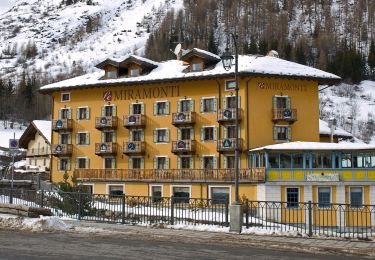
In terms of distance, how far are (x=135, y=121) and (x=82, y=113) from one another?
6.64 metres

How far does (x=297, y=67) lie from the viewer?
47.9m

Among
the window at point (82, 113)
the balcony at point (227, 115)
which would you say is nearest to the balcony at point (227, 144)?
the balcony at point (227, 115)

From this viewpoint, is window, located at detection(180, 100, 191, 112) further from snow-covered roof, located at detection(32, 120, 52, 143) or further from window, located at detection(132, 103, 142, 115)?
snow-covered roof, located at detection(32, 120, 52, 143)

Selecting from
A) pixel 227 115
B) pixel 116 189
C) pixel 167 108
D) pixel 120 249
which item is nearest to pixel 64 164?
pixel 116 189

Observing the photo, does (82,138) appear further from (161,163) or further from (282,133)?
(282,133)

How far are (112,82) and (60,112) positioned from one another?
7.19m

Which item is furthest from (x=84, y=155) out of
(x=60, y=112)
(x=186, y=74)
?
(x=186, y=74)

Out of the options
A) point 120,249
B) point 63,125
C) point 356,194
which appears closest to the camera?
point 120,249

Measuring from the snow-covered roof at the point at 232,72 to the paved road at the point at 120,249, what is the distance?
28.1m

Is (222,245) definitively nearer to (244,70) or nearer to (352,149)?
(352,149)

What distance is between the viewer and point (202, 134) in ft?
156

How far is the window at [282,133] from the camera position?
46169mm

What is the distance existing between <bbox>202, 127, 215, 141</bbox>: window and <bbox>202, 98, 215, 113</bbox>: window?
154 cm

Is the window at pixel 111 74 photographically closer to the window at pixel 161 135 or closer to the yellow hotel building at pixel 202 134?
the yellow hotel building at pixel 202 134
